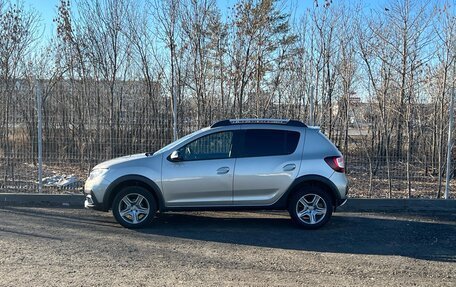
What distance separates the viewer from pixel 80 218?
25.5ft

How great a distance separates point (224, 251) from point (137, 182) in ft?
6.73

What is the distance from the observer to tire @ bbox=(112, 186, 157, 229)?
695 centimetres

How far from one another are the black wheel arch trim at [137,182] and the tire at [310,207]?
7.11ft

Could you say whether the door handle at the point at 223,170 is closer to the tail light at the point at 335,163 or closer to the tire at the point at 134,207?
the tire at the point at 134,207

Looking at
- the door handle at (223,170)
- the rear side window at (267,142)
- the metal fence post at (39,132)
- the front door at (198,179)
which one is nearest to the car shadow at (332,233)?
the front door at (198,179)

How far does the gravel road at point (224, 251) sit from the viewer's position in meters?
4.79

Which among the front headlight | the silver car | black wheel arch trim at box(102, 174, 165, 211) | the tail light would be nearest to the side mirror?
the silver car

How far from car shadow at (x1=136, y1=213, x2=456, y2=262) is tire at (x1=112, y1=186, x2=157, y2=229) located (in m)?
0.23

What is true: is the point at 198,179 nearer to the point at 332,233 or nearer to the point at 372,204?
the point at 332,233

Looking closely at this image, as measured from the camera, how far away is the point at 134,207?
23.0ft

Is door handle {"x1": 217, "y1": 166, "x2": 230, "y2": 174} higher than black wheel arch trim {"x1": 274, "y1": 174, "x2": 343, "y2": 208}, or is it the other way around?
door handle {"x1": 217, "y1": 166, "x2": 230, "y2": 174}

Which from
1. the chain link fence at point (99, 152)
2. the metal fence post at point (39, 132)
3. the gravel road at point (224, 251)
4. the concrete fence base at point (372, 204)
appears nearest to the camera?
the gravel road at point (224, 251)

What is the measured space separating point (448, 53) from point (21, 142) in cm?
1032

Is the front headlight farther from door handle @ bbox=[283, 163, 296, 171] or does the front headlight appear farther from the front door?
door handle @ bbox=[283, 163, 296, 171]
